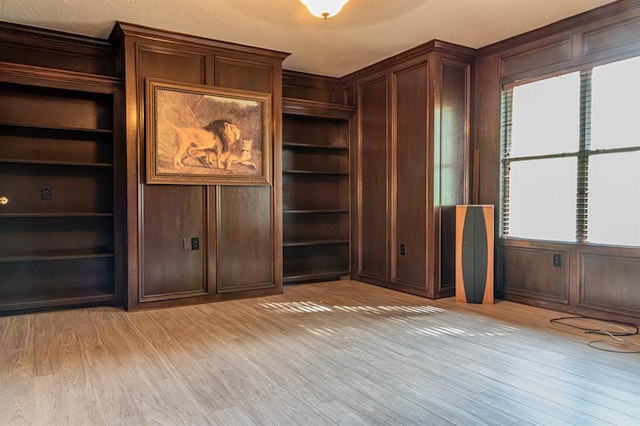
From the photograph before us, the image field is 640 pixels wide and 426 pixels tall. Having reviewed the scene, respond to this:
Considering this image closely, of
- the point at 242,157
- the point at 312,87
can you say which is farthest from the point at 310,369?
the point at 312,87

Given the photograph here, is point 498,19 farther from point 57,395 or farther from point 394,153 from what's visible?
point 57,395

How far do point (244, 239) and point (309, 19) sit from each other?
2314 mm

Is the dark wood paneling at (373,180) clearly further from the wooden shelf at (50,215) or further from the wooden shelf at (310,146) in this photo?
the wooden shelf at (50,215)

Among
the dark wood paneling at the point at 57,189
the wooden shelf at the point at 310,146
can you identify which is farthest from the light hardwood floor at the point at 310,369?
the wooden shelf at the point at 310,146

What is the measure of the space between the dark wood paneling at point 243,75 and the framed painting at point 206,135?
100 mm

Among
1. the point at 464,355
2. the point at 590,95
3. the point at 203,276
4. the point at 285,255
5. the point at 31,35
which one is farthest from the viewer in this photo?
the point at 285,255

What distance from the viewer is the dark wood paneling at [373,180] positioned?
537cm

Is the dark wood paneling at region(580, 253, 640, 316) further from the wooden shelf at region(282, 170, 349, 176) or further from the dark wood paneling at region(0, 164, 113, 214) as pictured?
the dark wood paneling at region(0, 164, 113, 214)

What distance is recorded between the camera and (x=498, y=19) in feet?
13.2

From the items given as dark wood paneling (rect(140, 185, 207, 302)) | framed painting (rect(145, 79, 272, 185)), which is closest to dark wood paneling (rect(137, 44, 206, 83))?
framed painting (rect(145, 79, 272, 185))

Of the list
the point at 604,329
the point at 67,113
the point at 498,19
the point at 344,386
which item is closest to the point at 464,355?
the point at 344,386

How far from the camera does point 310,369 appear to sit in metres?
2.72

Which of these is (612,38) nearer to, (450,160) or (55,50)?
(450,160)

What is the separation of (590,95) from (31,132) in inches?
204
